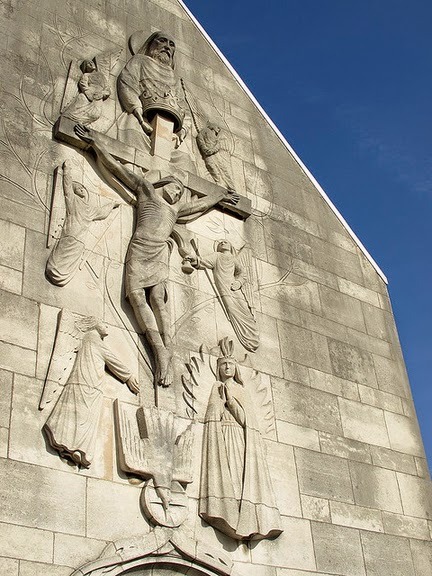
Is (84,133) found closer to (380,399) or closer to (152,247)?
(152,247)

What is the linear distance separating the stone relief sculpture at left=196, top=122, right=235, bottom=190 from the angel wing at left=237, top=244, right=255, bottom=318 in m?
1.01

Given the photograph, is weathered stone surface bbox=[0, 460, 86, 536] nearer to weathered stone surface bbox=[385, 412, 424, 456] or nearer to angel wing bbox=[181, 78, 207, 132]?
weathered stone surface bbox=[385, 412, 424, 456]

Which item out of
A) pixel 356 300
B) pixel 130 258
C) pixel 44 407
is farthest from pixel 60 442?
pixel 356 300

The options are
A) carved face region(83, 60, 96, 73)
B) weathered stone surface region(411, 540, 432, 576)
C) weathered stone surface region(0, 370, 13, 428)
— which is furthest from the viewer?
carved face region(83, 60, 96, 73)

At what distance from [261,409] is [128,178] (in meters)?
3.16

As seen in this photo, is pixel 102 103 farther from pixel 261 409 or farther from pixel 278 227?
pixel 261 409

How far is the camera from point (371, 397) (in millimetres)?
11648

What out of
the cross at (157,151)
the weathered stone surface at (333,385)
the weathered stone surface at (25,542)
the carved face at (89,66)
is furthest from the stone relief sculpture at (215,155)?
the weathered stone surface at (25,542)

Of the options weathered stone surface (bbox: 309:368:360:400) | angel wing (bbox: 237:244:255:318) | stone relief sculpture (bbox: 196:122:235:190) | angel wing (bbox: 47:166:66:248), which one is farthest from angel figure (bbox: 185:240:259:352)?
angel wing (bbox: 47:166:66:248)

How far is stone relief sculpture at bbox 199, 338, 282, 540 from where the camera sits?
902cm

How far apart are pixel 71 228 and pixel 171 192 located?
5.14 feet

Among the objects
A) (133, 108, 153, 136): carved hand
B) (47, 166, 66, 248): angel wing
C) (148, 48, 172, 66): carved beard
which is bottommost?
(47, 166, 66, 248): angel wing

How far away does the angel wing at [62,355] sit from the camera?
855 centimetres

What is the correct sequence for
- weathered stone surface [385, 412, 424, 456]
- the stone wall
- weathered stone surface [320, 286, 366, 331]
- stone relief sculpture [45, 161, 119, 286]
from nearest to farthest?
the stone wall < stone relief sculpture [45, 161, 119, 286] < weathered stone surface [385, 412, 424, 456] < weathered stone surface [320, 286, 366, 331]
